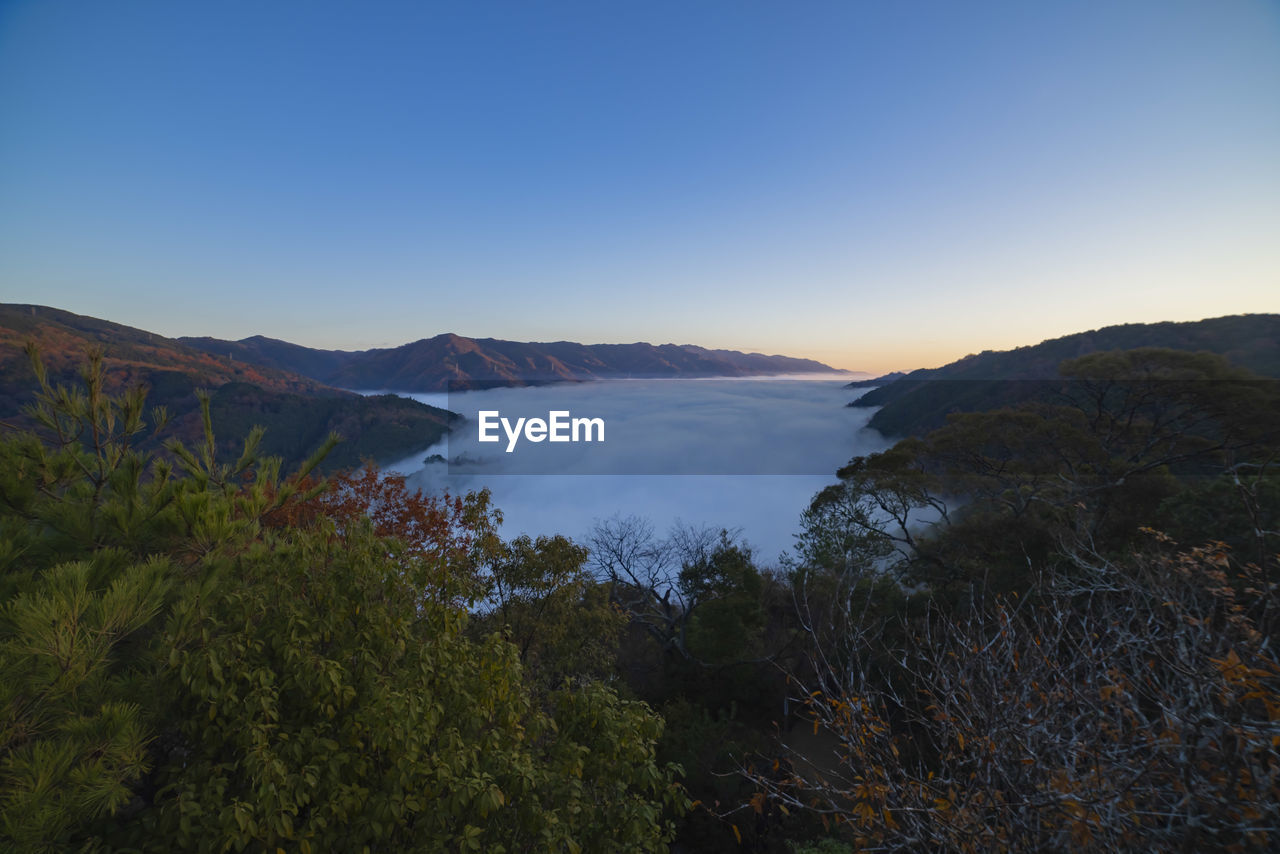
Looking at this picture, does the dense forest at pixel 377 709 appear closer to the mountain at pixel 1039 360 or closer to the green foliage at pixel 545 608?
the green foliage at pixel 545 608

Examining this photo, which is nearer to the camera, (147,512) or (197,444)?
(147,512)

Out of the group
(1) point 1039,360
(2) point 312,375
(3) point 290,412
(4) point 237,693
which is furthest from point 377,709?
(2) point 312,375

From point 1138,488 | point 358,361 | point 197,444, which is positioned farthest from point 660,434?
point 358,361

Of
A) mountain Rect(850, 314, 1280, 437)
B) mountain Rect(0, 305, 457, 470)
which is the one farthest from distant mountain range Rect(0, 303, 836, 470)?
mountain Rect(850, 314, 1280, 437)

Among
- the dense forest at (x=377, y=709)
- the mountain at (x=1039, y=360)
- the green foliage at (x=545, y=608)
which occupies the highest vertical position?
Result: the mountain at (x=1039, y=360)

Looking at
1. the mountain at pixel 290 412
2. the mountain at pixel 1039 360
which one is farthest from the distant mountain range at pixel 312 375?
the mountain at pixel 1039 360

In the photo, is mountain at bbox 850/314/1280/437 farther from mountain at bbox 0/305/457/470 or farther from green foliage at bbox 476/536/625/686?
mountain at bbox 0/305/457/470

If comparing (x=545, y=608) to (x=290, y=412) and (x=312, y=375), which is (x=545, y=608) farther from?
(x=312, y=375)

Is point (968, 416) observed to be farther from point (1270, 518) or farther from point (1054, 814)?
point (1054, 814)
